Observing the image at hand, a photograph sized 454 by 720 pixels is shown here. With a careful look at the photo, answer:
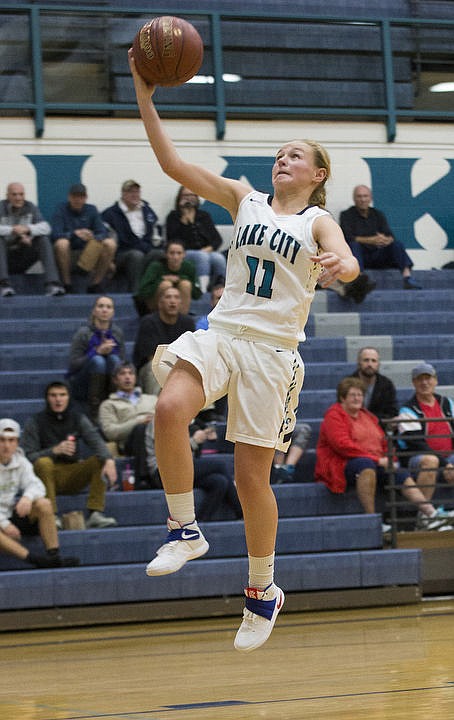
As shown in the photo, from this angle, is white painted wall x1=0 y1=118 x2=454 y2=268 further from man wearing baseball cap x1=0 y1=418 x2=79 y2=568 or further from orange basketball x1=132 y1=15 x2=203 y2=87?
orange basketball x1=132 y1=15 x2=203 y2=87

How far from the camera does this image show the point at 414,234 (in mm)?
14023

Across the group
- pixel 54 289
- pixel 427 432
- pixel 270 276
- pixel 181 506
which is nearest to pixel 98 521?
pixel 427 432

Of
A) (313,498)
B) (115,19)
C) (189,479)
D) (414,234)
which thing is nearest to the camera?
(189,479)

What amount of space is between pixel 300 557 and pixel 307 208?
4488 mm

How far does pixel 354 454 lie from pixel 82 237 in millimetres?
3711

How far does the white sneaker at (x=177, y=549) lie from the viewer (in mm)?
4840

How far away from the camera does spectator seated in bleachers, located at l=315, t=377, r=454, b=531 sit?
970 cm

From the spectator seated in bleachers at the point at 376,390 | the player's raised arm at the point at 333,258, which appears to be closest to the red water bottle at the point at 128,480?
the spectator seated in bleachers at the point at 376,390

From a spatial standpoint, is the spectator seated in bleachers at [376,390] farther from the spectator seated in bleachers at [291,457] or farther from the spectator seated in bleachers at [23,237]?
the spectator seated in bleachers at [23,237]

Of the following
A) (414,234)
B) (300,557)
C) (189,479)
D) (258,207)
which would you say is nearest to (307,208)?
(258,207)

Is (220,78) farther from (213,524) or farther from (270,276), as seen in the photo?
(270,276)

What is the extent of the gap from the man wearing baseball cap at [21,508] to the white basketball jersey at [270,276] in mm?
4009

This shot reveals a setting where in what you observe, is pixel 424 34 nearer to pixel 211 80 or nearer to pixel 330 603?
pixel 211 80

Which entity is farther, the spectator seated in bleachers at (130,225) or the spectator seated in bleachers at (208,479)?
the spectator seated in bleachers at (130,225)
